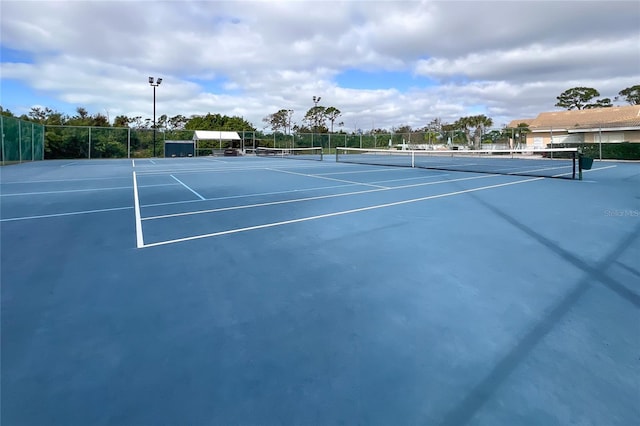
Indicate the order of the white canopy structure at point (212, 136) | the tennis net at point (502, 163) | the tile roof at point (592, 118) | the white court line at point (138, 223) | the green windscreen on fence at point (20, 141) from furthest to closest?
the white canopy structure at point (212, 136) → the tile roof at point (592, 118) → the green windscreen on fence at point (20, 141) → the tennis net at point (502, 163) → the white court line at point (138, 223)

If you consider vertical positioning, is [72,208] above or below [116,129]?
below

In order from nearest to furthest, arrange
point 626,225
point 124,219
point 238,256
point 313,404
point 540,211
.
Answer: point 313,404
point 238,256
point 626,225
point 124,219
point 540,211

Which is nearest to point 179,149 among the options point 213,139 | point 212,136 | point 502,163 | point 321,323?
point 212,136

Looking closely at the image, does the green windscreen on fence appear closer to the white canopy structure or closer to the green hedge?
the white canopy structure

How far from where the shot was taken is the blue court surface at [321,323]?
1.88 m

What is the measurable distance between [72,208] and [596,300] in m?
8.73

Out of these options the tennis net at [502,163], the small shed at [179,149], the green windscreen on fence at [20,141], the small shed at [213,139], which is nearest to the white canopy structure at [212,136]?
the small shed at [213,139]

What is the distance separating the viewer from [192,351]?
7.68ft

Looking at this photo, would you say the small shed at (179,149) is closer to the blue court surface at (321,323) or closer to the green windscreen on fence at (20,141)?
the green windscreen on fence at (20,141)

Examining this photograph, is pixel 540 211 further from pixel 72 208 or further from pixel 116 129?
pixel 116 129

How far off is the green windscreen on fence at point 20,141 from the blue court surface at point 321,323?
1700cm

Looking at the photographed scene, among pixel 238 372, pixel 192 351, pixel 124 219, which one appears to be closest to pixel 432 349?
pixel 238 372

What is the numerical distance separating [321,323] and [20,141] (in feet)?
85.3

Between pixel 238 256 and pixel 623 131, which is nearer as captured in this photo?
pixel 238 256
